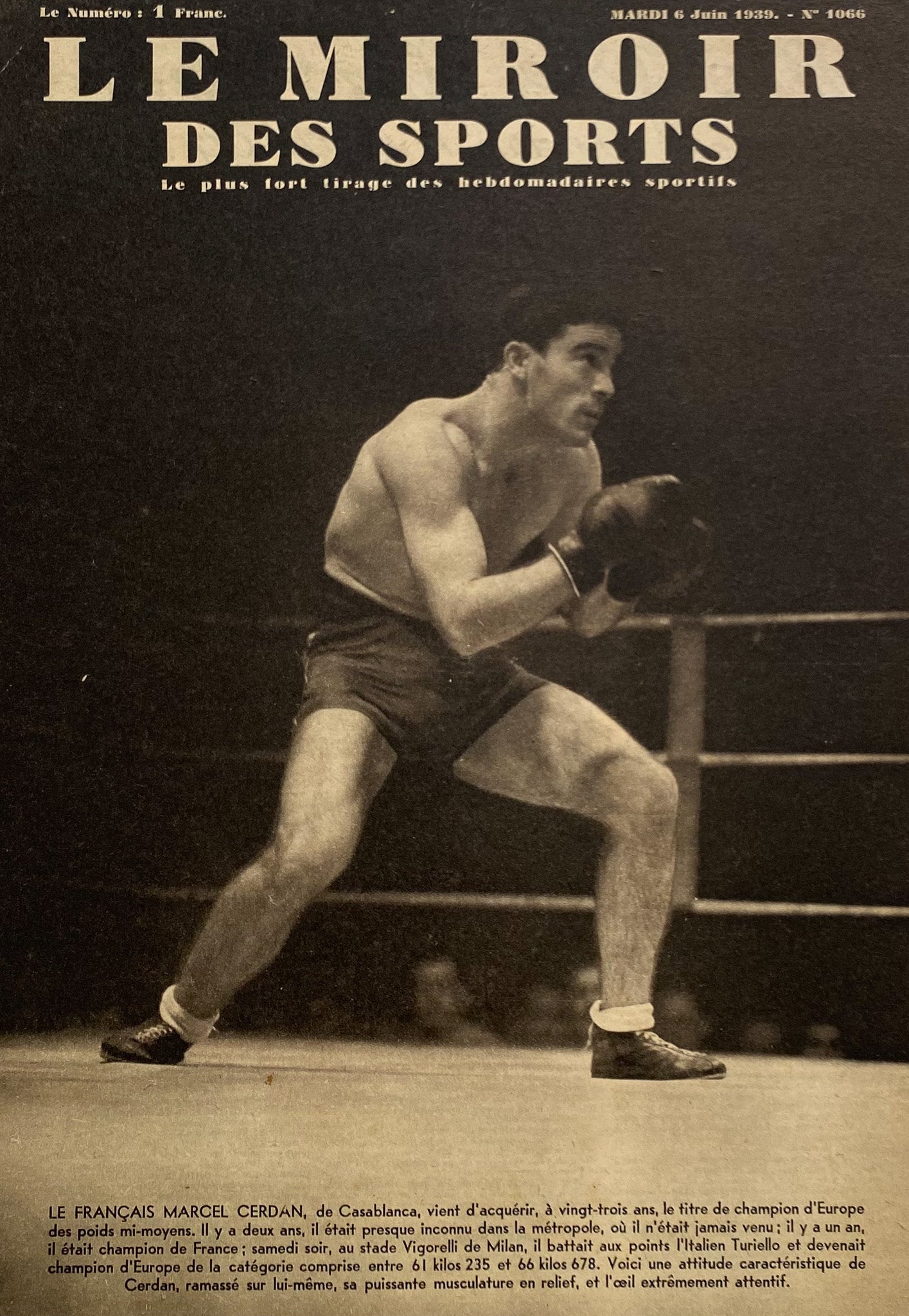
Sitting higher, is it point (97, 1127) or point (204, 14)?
point (204, 14)

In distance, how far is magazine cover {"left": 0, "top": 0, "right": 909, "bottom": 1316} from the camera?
1354mm

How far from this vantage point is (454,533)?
1368 millimetres

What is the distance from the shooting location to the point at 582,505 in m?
1.38

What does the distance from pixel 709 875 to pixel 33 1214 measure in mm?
900

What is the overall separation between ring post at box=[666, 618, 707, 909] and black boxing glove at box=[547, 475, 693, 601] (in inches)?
3.7

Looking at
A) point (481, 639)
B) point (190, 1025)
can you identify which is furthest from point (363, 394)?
point (190, 1025)

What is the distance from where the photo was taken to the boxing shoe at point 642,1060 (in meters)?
1.34

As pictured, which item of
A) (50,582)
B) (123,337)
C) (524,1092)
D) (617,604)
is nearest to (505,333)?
(617,604)

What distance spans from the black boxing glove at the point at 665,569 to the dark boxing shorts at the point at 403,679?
0.56ft

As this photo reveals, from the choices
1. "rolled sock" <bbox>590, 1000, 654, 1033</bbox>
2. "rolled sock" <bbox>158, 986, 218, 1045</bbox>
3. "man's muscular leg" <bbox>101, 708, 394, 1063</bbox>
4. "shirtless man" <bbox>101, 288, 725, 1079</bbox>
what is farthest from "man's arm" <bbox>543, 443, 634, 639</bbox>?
"rolled sock" <bbox>158, 986, 218, 1045</bbox>

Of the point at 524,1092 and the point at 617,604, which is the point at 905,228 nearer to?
the point at 617,604

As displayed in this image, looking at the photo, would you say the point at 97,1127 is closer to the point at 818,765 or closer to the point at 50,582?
the point at 50,582

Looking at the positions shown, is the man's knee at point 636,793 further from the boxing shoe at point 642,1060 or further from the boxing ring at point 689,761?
the boxing shoe at point 642,1060

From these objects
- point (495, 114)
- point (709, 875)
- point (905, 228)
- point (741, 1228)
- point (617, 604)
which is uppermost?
point (495, 114)
